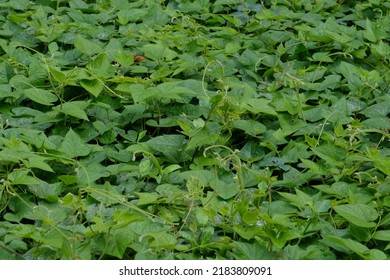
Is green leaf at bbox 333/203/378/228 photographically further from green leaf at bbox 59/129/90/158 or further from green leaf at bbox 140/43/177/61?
green leaf at bbox 140/43/177/61

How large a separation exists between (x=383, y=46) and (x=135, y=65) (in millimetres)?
976

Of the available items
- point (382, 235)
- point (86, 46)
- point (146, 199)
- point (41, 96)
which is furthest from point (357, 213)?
point (86, 46)

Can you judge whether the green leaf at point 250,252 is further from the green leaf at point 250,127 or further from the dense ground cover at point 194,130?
the green leaf at point 250,127

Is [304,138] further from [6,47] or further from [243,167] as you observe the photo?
[6,47]

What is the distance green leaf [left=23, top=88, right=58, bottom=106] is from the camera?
2.77 m

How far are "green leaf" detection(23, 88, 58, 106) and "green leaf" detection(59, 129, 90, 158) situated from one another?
0.81 ft

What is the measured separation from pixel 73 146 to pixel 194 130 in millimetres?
386

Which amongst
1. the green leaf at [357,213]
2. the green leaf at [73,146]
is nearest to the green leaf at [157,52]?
the green leaf at [73,146]

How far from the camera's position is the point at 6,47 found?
10.4 feet

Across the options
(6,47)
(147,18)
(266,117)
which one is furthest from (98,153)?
(147,18)

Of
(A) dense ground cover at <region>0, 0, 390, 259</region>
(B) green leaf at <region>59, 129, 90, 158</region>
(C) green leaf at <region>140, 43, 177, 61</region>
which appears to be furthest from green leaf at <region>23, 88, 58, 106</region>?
(C) green leaf at <region>140, 43, 177, 61</region>

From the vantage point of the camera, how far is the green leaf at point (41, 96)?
9.07 ft

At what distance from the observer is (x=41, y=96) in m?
2.79

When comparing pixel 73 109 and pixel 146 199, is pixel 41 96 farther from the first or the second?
pixel 146 199
